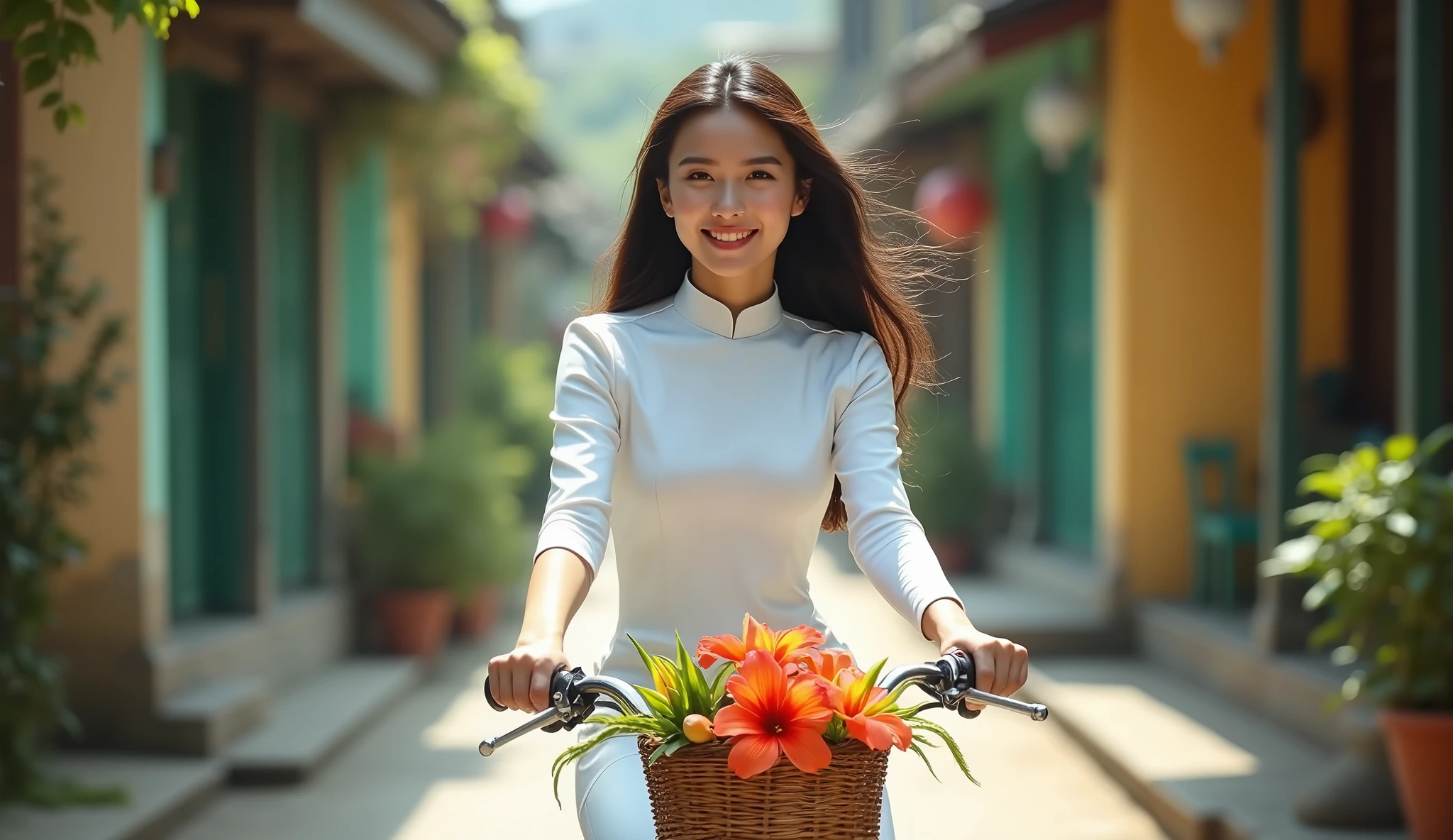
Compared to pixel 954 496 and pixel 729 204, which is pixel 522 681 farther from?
pixel 954 496

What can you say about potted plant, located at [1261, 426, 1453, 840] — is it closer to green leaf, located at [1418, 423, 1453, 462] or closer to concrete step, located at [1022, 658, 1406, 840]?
green leaf, located at [1418, 423, 1453, 462]

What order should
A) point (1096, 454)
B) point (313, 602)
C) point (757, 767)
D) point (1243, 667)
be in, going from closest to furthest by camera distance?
point (757, 767) < point (1243, 667) < point (313, 602) < point (1096, 454)

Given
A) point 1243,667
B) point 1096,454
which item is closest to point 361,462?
point 1096,454

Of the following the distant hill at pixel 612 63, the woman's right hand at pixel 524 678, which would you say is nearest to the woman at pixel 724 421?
the woman's right hand at pixel 524 678

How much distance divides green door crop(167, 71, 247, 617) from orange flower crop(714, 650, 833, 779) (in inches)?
240

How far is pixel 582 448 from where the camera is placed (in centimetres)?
229

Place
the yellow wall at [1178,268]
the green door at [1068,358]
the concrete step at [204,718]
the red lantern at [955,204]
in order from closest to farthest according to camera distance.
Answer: the concrete step at [204,718]
the yellow wall at [1178,268]
the green door at [1068,358]
the red lantern at [955,204]

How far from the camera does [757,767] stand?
161 cm

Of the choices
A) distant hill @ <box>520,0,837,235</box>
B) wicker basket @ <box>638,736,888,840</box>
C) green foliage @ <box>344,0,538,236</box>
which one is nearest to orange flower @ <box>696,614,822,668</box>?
wicker basket @ <box>638,736,888,840</box>

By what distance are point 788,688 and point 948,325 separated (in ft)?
40.7

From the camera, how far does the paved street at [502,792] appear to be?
18.0 ft

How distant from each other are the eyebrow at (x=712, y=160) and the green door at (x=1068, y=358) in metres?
7.94

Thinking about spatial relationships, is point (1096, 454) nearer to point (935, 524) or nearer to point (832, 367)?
point (935, 524)

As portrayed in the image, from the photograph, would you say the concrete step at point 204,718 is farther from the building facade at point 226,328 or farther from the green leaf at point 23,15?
the green leaf at point 23,15
